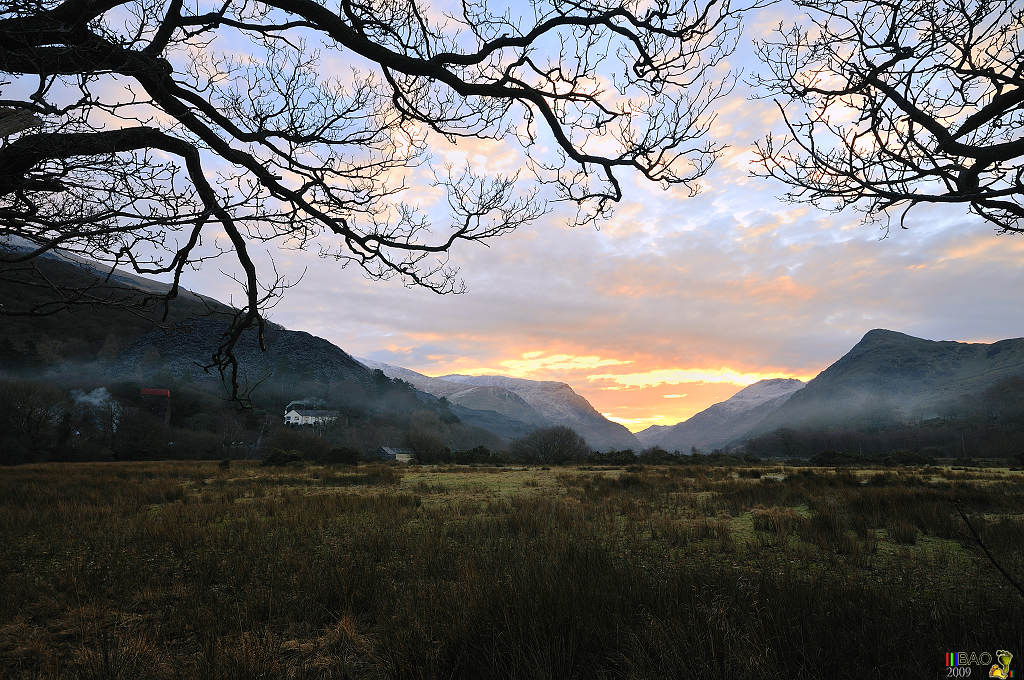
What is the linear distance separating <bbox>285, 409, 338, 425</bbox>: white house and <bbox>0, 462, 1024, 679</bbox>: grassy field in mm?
84177

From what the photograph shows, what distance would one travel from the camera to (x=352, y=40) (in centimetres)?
357

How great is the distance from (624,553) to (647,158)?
13.8 ft

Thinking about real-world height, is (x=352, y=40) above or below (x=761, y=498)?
above

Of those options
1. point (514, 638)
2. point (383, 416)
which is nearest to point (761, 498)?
point (514, 638)

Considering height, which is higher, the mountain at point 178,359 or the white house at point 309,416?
the mountain at point 178,359

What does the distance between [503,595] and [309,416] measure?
97653 millimetres

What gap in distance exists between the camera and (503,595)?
339 cm

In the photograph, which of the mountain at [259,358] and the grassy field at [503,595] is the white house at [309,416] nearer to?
the mountain at [259,358]

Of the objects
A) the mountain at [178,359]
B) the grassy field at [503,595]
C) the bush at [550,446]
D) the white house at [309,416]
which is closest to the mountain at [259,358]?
the mountain at [178,359]

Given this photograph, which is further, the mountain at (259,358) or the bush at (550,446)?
the mountain at (259,358)

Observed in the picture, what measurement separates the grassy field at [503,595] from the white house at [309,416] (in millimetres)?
84177

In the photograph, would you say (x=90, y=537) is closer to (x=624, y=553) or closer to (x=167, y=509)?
(x=167, y=509)

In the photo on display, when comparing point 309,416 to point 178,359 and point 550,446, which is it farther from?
point 550,446

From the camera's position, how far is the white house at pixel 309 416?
87750 millimetres
